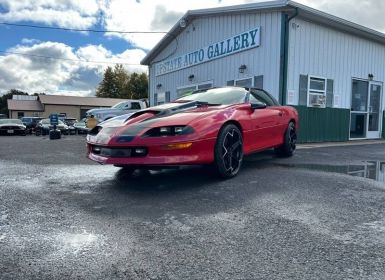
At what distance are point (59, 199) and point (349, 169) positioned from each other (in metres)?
4.60

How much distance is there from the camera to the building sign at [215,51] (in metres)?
10.9

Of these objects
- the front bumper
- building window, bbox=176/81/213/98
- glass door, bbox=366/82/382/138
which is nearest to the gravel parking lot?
the front bumper

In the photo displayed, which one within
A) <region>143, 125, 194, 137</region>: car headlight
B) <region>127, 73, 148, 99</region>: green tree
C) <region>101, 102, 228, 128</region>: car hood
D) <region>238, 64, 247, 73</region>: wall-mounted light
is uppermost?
<region>127, 73, 148, 99</region>: green tree

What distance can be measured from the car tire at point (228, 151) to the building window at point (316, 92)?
260 inches

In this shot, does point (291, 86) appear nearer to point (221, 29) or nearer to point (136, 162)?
point (221, 29)

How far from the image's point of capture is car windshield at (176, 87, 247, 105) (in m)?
5.32

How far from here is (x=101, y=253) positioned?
2.37 meters

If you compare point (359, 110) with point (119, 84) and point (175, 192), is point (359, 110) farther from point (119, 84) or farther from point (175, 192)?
point (119, 84)

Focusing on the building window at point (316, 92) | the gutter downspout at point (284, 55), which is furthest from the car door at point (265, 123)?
the building window at point (316, 92)

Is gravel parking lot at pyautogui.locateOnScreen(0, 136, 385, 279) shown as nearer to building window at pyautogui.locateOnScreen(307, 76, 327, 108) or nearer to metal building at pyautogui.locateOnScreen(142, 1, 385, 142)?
metal building at pyautogui.locateOnScreen(142, 1, 385, 142)

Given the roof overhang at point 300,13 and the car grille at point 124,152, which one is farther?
the roof overhang at point 300,13

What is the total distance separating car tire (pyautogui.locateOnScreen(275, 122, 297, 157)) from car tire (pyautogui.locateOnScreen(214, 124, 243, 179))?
2.08 metres

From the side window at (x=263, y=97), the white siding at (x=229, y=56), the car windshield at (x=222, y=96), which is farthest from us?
the white siding at (x=229, y=56)

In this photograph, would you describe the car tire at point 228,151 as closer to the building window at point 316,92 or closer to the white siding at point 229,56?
the white siding at point 229,56
